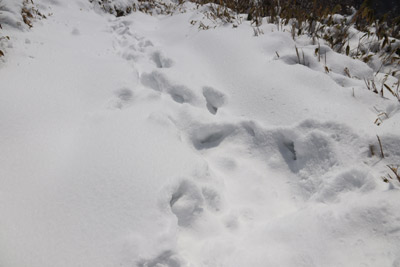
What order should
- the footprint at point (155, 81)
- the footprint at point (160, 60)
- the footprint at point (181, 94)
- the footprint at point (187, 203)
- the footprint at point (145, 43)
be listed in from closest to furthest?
the footprint at point (187, 203), the footprint at point (181, 94), the footprint at point (155, 81), the footprint at point (160, 60), the footprint at point (145, 43)

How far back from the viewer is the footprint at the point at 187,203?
4.73 ft

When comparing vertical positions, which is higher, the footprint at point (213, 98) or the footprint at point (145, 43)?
the footprint at point (213, 98)

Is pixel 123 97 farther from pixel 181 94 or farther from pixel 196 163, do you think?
pixel 196 163

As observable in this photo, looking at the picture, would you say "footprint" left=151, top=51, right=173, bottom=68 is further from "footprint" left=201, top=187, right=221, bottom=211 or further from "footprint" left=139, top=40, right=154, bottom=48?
"footprint" left=201, top=187, right=221, bottom=211

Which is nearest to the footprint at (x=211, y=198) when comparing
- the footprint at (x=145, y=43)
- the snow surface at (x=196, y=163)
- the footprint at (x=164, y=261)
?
the snow surface at (x=196, y=163)

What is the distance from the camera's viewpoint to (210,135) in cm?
210

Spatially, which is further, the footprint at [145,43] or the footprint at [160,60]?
the footprint at [145,43]

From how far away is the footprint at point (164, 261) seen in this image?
47.1 inches

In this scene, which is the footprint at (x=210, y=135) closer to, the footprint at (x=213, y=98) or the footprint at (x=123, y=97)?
the footprint at (x=213, y=98)

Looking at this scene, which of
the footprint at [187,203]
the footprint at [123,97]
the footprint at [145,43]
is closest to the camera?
the footprint at [187,203]

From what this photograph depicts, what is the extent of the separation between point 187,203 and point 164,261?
34cm

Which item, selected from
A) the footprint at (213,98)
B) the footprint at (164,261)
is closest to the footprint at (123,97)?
the footprint at (213,98)

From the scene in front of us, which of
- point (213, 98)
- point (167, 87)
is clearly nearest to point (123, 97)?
point (167, 87)

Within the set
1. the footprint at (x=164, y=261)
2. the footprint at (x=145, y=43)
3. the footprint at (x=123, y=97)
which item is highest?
the footprint at (x=164, y=261)
